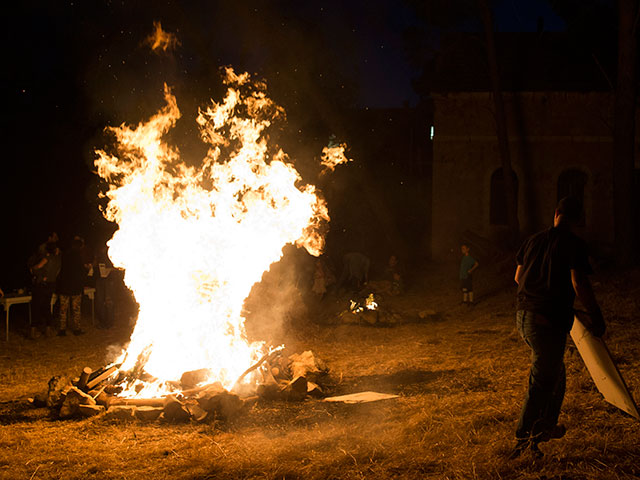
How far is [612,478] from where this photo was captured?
4.22 metres

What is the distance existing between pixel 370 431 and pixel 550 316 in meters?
2.36

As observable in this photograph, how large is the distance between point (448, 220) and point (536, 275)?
17.2 m

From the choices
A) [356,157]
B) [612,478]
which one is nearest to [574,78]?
[356,157]

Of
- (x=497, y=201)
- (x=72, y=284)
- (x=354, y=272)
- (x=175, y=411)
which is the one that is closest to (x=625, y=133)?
(x=497, y=201)

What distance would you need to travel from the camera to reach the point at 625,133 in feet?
50.7

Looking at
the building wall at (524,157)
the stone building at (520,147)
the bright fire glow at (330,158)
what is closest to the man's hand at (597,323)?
the bright fire glow at (330,158)

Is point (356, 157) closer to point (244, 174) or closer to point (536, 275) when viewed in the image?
point (244, 174)

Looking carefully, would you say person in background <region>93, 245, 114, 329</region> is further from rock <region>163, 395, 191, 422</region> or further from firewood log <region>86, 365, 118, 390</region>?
rock <region>163, 395, 191, 422</region>

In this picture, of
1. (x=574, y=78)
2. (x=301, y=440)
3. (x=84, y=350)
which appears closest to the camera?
(x=301, y=440)

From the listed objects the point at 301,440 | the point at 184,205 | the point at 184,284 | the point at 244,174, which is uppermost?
the point at 244,174

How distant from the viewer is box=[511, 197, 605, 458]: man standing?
4477mm

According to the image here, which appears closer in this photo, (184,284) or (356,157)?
(184,284)

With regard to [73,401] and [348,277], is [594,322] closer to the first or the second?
[73,401]

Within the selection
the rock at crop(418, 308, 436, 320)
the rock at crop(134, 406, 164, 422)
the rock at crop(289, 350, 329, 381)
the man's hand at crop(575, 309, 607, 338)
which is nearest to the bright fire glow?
the rock at crop(418, 308, 436, 320)
